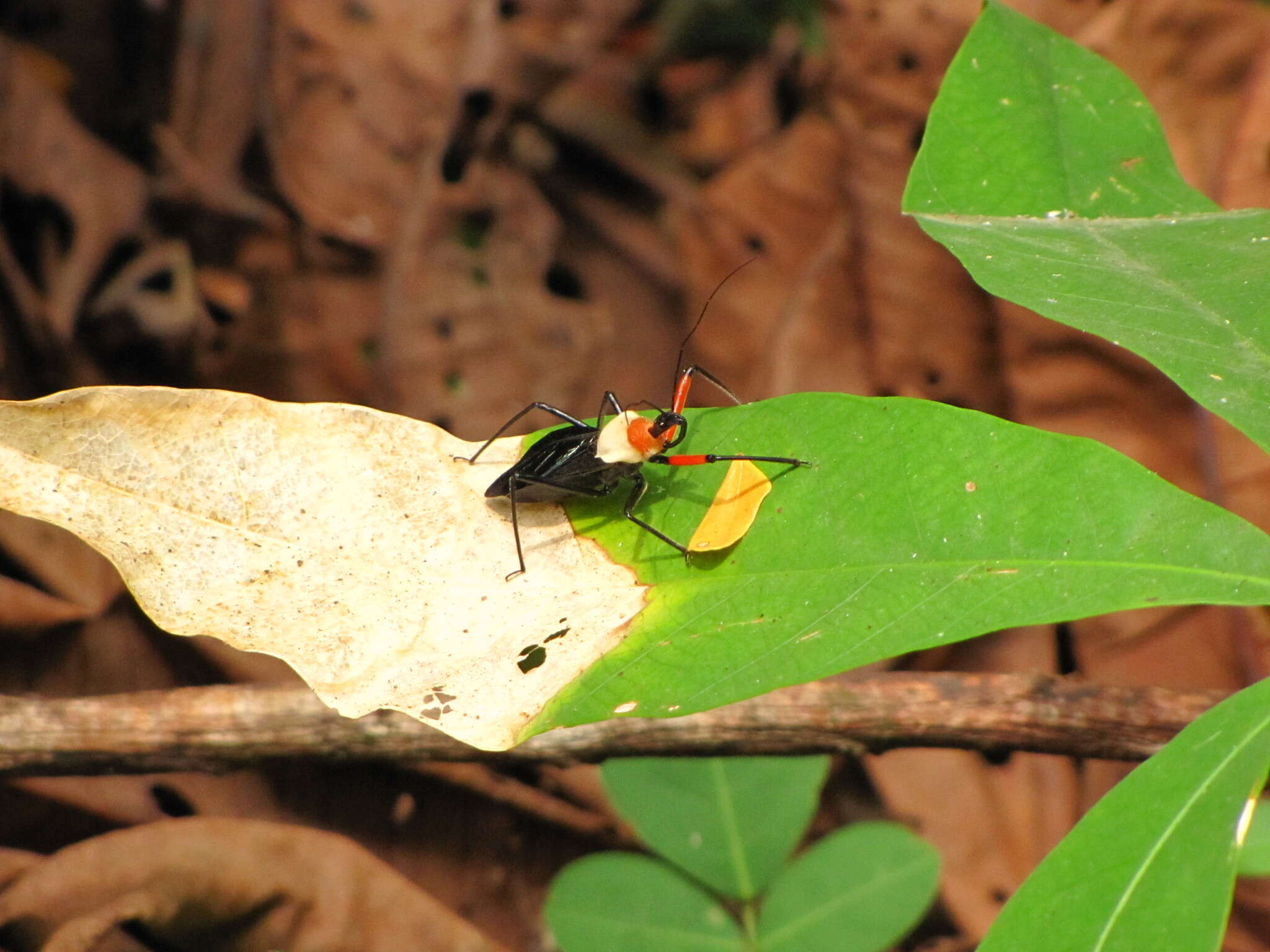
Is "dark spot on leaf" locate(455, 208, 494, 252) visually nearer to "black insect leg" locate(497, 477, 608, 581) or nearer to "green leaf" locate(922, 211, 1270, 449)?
"black insect leg" locate(497, 477, 608, 581)

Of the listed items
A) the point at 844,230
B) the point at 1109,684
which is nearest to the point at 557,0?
the point at 844,230

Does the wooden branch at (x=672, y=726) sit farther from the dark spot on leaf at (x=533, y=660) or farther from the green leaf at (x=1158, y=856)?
the green leaf at (x=1158, y=856)

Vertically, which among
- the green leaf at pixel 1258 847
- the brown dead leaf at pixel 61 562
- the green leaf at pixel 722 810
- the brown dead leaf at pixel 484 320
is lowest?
the green leaf at pixel 722 810

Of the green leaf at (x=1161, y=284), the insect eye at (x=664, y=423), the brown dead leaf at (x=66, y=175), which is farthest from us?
the brown dead leaf at (x=66, y=175)

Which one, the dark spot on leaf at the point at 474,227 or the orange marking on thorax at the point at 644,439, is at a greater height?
the dark spot on leaf at the point at 474,227

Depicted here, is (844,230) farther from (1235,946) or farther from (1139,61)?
(1235,946)

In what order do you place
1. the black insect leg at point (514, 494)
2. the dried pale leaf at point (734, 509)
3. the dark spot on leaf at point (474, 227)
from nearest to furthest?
the dried pale leaf at point (734, 509) → the black insect leg at point (514, 494) → the dark spot on leaf at point (474, 227)

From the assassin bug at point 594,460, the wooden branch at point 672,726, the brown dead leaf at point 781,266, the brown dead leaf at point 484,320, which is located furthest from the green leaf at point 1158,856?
the brown dead leaf at point 484,320

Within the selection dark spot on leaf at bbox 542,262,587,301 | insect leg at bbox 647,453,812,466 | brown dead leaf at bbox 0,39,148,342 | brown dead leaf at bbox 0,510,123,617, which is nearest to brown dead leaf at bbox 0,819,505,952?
brown dead leaf at bbox 0,510,123,617
